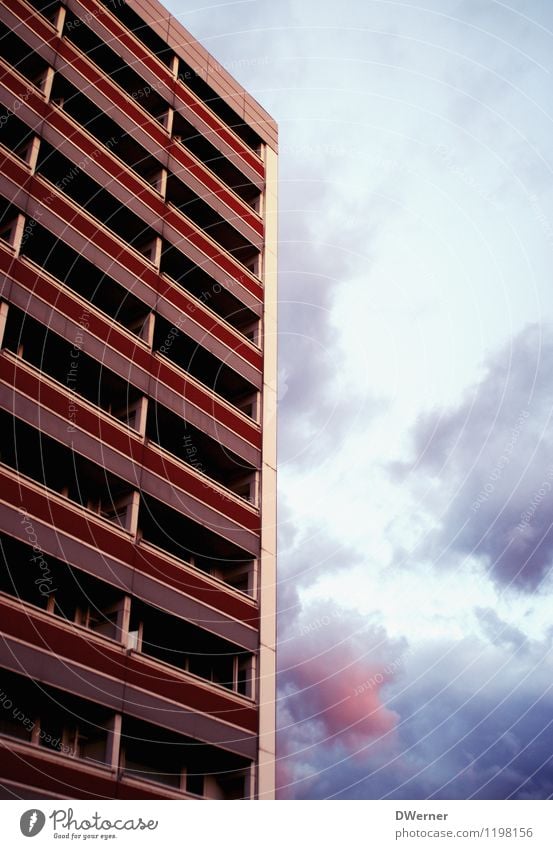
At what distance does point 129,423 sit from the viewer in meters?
35.2

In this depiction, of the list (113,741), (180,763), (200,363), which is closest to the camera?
(113,741)

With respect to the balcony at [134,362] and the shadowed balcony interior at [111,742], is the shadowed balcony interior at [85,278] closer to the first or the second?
the balcony at [134,362]

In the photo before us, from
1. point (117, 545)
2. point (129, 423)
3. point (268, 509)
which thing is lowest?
point (117, 545)

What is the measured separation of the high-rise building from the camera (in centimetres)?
2831

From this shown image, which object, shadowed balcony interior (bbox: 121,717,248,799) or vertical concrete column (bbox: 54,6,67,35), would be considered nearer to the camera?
shadowed balcony interior (bbox: 121,717,248,799)

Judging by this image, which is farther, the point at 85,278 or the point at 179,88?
the point at 179,88

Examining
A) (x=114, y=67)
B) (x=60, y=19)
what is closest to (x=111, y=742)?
(x=60, y=19)

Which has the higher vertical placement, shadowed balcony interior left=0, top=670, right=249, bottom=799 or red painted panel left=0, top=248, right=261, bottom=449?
red painted panel left=0, top=248, right=261, bottom=449

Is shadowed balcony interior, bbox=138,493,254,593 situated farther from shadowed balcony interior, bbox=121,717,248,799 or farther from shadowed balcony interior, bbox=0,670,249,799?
shadowed balcony interior, bbox=0,670,249,799

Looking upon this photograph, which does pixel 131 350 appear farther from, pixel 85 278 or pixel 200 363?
pixel 200 363

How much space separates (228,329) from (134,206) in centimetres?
690

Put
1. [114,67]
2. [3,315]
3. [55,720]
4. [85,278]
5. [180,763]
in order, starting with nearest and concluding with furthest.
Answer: [55,720], [3,315], [180,763], [85,278], [114,67]

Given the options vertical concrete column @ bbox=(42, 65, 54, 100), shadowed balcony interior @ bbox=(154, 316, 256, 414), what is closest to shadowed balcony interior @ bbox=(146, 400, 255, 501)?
shadowed balcony interior @ bbox=(154, 316, 256, 414)
